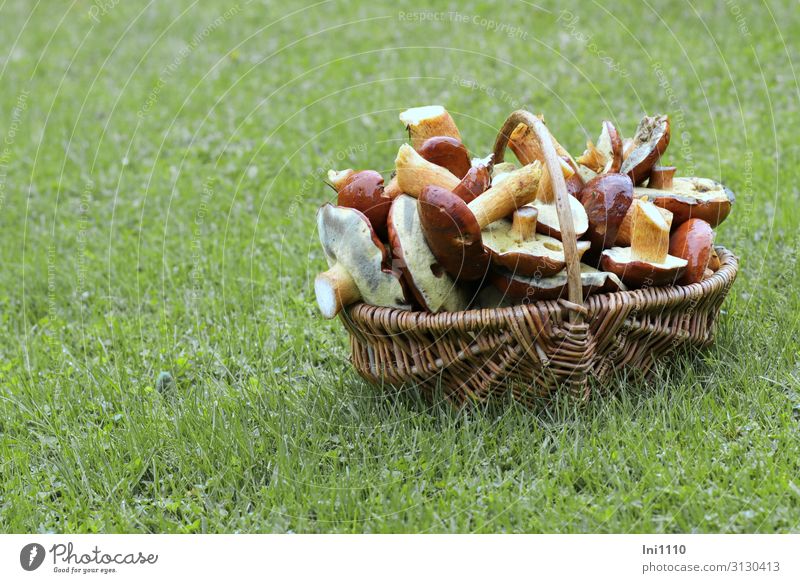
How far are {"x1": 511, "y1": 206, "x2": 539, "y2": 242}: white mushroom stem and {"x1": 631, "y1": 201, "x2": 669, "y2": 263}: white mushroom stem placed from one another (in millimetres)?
283

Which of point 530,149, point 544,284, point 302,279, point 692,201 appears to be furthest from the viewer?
point 302,279

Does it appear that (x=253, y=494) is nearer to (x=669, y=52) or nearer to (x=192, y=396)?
(x=192, y=396)

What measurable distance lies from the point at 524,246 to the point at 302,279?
1433 mm

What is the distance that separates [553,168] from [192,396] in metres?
1.32

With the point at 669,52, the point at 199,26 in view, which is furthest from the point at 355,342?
the point at 199,26

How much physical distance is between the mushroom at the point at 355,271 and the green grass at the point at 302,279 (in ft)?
1.13

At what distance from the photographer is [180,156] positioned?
5.21 metres

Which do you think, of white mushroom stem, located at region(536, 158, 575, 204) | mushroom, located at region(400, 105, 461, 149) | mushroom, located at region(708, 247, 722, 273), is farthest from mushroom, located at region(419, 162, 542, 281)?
mushroom, located at region(708, 247, 722, 273)

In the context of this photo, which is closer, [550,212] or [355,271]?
[355,271]

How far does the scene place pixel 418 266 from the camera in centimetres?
238

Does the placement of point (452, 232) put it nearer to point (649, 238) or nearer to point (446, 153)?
point (446, 153)

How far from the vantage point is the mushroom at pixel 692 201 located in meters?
2.69

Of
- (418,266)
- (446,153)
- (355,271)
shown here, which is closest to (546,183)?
(446,153)

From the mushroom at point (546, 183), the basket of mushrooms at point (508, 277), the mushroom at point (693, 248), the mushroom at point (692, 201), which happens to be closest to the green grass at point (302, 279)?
the basket of mushrooms at point (508, 277)
